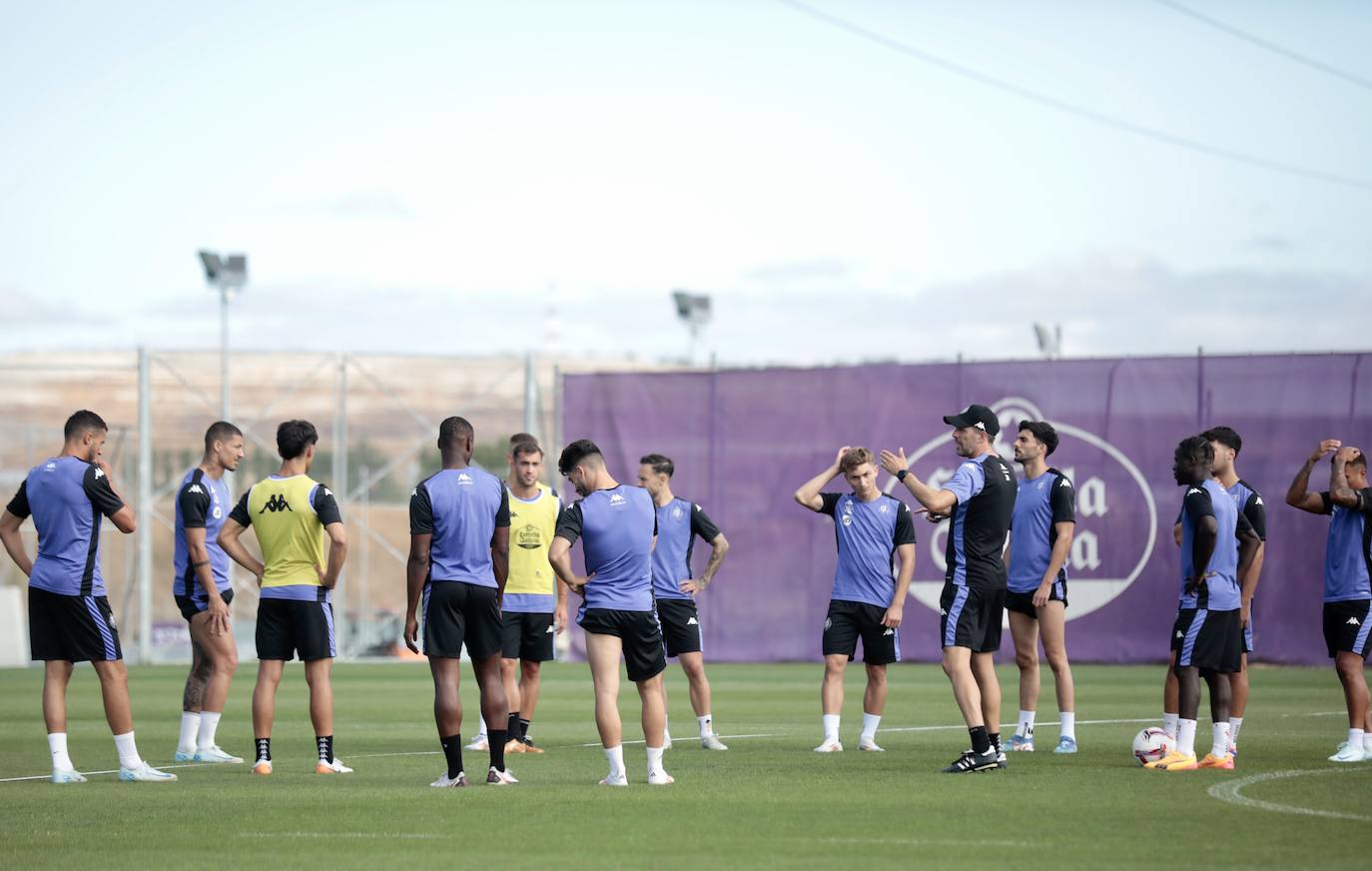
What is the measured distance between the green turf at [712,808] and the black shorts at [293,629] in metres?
0.83

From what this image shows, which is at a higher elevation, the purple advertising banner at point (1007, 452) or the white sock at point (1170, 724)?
the purple advertising banner at point (1007, 452)

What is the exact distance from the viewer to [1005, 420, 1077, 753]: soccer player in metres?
12.8

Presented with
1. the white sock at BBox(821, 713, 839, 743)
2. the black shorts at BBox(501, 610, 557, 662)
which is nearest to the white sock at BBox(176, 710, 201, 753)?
the black shorts at BBox(501, 610, 557, 662)

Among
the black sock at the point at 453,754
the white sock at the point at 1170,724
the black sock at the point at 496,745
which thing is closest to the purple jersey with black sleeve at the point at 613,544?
the black sock at the point at 496,745

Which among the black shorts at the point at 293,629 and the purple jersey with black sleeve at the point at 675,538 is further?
the purple jersey with black sleeve at the point at 675,538

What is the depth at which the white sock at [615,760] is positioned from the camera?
421 inches

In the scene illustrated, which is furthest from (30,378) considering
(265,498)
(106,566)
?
(265,498)

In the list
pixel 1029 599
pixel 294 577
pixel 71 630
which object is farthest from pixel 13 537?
pixel 1029 599

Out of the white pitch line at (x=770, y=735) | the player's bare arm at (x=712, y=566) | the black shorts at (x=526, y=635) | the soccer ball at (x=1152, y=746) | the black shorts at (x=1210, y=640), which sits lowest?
the white pitch line at (x=770, y=735)

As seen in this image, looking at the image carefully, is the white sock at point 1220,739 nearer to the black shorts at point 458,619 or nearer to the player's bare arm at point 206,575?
the black shorts at point 458,619

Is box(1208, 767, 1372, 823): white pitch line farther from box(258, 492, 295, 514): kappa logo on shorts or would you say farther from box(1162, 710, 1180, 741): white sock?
box(258, 492, 295, 514): kappa logo on shorts

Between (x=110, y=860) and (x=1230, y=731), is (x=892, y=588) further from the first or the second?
(x=110, y=860)

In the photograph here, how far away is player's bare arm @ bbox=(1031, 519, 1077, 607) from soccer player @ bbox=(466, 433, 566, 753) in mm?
3526

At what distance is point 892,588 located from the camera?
13.5 m
